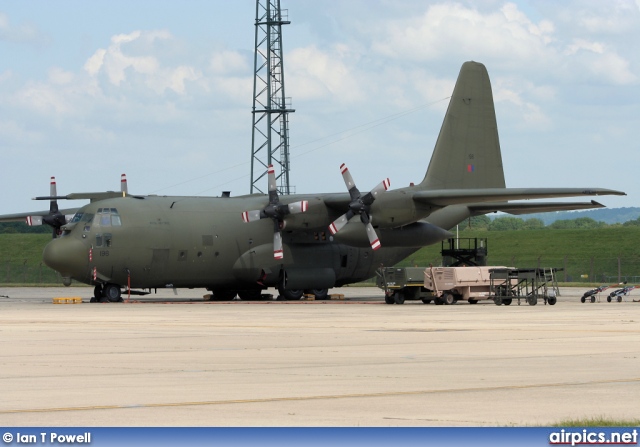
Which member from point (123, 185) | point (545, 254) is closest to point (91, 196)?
point (123, 185)

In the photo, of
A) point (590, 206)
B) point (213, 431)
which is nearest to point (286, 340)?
point (213, 431)

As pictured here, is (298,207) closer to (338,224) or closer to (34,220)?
(338,224)

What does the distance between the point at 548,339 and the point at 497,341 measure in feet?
3.60

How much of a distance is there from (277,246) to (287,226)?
909 millimetres

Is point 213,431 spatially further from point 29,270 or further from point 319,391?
point 29,270

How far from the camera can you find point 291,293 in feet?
145

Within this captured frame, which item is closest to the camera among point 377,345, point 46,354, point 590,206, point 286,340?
point 46,354

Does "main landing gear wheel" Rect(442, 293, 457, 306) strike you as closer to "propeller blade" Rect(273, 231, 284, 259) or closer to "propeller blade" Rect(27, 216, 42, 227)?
"propeller blade" Rect(273, 231, 284, 259)

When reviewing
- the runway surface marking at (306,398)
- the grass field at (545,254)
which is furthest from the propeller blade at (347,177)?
the grass field at (545,254)

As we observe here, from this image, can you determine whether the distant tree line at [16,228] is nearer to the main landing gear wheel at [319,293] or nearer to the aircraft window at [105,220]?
the main landing gear wheel at [319,293]

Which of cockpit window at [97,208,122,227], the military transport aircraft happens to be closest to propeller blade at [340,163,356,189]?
the military transport aircraft

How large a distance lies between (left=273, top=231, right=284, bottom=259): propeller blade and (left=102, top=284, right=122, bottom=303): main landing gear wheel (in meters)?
5.98

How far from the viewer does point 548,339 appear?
2105 cm

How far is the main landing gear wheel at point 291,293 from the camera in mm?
43625
